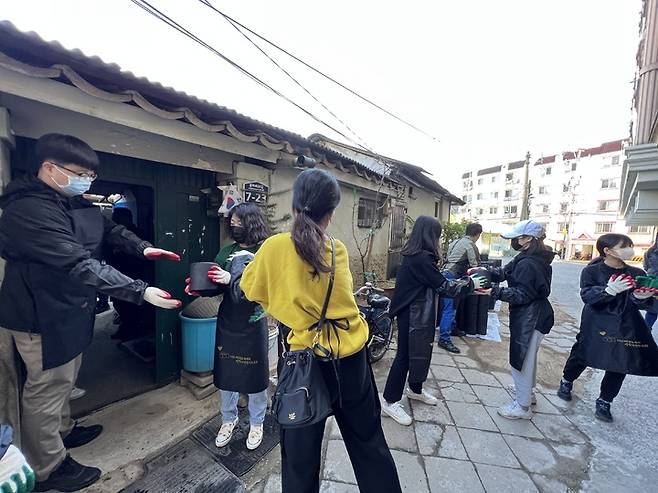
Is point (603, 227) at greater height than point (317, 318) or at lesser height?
greater

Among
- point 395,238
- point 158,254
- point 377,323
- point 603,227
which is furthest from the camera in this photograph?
point 603,227

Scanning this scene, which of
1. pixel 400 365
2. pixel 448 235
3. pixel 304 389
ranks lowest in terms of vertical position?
pixel 400 365

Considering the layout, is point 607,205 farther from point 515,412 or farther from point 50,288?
point 50,288

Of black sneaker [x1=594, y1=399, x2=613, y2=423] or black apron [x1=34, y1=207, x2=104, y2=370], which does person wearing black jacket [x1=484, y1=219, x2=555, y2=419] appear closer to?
black sneaker [x1=594, y1=399, x2=613, y2=423]

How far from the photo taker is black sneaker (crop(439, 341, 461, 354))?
482 centimetres

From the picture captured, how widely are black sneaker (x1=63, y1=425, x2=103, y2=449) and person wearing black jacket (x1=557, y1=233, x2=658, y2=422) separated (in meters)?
4.84

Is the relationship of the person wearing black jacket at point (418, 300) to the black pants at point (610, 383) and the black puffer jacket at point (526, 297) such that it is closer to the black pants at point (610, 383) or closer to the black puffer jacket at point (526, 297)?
the black puffer jacket at point (526, 297)

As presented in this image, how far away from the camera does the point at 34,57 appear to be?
180 cm

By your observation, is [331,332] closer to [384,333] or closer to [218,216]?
[218,216]

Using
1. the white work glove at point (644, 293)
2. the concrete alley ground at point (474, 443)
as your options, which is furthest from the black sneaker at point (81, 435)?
the white work glove at point (644, 293)

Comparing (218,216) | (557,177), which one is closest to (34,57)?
(218,216)

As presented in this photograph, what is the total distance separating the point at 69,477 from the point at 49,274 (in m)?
1.47

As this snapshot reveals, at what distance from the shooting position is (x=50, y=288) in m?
1.92

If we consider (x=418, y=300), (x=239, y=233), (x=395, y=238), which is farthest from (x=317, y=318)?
(x=395, y=238)
